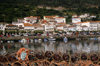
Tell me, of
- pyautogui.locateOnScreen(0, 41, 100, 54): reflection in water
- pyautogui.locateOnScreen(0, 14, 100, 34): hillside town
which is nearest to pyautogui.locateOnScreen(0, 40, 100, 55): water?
pyautogui.locateOnScreen(0, 41, 100, 54): reflection in water

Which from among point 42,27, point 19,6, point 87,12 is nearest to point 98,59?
point 42,27

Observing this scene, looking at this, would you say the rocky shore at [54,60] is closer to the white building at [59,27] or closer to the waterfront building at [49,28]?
the waterfront building at [49,28]

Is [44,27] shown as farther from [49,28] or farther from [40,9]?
[40,9]

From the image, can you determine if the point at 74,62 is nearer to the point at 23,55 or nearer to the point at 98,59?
the point at 98,59

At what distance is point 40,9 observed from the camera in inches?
2938

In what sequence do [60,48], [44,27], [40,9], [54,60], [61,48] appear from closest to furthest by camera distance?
[54,60], [61,48], [60,48], [44,27], [40,9]

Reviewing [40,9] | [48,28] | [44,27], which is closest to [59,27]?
[48,28]

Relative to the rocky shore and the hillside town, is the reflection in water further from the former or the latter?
the hillside town

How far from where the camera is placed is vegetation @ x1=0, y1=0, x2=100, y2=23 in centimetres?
6275

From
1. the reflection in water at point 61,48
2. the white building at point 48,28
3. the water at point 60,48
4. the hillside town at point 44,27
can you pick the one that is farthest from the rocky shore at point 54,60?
the white building at point 48,28

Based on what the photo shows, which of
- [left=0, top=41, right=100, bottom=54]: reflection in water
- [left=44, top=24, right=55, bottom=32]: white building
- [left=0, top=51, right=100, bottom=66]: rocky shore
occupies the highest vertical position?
[left=0, top=51, right=100, bottom=66]: rocky shore

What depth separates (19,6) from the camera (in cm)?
7375

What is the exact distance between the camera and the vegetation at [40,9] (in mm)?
62750

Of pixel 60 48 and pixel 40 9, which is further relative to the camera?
pixel 40 9
